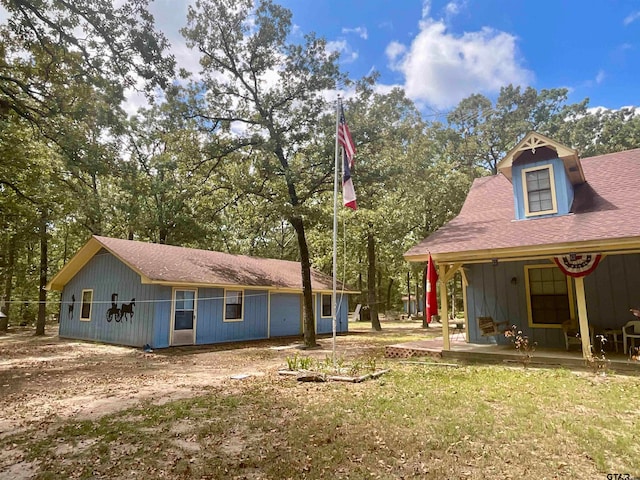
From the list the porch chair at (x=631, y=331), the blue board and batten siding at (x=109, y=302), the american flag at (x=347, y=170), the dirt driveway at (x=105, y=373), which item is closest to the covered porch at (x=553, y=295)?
the porch chair at (x=631, y=331)

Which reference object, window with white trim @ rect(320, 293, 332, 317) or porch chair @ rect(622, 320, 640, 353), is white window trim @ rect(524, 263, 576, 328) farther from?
window with white trim @ rect(320, 293, 332, 317)

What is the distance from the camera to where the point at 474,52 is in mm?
16109

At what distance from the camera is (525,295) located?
11.1 m

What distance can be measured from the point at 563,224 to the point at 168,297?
12846mm

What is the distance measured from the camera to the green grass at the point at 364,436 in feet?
12.6

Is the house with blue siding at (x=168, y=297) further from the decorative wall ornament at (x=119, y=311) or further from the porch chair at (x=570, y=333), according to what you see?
the porch chair at (x=570, y=333)

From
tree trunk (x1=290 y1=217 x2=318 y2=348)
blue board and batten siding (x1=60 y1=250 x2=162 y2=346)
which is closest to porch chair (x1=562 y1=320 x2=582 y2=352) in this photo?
tree trunk (x1=290 y1=217 x2=318 y2=348)

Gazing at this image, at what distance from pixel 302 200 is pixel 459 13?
9.18m

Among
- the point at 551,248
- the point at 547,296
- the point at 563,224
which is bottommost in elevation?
the point at 547,296

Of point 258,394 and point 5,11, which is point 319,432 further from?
point 5,11

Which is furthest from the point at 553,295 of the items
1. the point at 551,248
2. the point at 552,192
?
the point at 552,192

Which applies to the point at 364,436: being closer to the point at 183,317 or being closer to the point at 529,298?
the point at 529,298

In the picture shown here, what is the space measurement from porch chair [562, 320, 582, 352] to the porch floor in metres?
0.21

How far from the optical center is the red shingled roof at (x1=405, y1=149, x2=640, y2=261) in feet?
28.1
